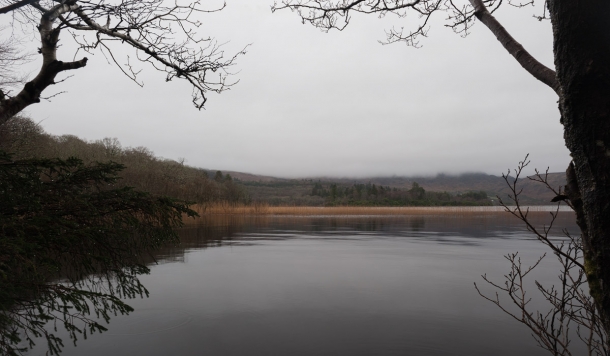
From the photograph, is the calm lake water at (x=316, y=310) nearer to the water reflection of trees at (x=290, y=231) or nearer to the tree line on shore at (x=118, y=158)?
the water reflection of trees at (x=290, y=231)

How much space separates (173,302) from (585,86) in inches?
254

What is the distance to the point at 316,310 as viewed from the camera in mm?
6113

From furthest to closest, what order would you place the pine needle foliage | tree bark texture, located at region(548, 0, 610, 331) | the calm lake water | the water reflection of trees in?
the water reflection of trees, the calm lake water, the pine needle foliage, tree bark texture, located at region(548, 0, 610, 331)

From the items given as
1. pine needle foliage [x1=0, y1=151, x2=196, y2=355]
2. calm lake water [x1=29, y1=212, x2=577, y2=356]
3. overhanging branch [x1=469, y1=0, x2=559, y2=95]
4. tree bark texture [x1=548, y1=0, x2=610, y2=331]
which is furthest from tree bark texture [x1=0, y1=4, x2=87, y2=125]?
tree bark texture [x1=548, y1=0, x2=610, y2=331]

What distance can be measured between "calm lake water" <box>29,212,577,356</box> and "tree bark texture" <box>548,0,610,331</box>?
3489 millimetres

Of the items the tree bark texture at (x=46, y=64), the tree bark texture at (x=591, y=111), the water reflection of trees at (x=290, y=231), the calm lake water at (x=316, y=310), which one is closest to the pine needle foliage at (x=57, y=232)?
the tree bark texture at (x=46, y=64)

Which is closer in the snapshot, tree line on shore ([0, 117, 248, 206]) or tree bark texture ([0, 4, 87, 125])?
tree bark texture ([0, 4, 87, 125])

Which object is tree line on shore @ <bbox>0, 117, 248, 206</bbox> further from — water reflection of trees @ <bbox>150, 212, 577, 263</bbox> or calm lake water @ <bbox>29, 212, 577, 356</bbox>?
calm lake water @ <bbox>29, 212, 577, 356</bbox>

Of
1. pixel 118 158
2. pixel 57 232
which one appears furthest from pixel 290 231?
pixel 118 158

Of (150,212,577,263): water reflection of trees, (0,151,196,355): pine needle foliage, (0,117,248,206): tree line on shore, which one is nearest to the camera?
(0,151,196,355): pine needle foliage

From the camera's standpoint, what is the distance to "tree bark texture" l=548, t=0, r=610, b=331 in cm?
146

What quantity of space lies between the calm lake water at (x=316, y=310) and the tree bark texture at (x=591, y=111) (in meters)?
3.49

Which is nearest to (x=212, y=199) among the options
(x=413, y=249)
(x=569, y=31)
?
(x=413, y=249)

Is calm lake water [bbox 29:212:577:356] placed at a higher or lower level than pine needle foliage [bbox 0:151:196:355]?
lower
